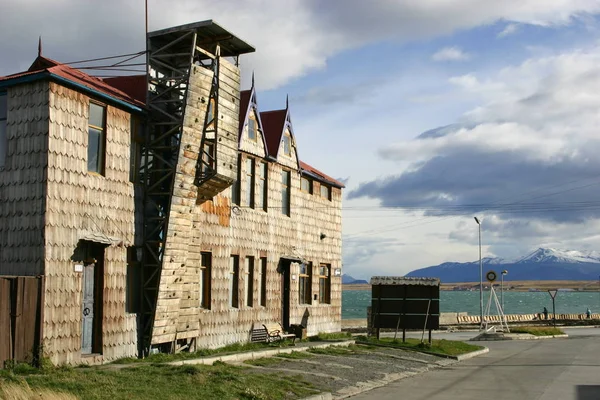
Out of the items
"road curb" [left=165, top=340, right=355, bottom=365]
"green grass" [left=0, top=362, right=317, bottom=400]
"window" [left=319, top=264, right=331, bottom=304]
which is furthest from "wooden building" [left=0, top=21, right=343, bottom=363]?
"window" [left=319, top=264, right=331, bottom=304]

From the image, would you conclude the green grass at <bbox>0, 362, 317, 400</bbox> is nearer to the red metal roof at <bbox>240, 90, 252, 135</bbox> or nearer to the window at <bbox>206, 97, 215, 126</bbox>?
the window at <bbox>206, 97, 215, 126</bbox>

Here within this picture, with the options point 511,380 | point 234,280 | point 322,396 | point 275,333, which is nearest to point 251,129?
point 234,280

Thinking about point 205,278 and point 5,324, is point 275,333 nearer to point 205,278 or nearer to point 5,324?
point 205,278

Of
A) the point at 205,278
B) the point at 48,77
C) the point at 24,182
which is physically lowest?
the point at 205,278

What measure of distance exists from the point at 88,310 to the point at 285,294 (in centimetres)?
1287

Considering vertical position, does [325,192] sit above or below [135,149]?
above

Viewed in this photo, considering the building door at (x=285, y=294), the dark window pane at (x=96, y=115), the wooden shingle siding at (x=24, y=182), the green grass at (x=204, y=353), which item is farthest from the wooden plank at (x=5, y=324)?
the building door at (x=285, y=294)

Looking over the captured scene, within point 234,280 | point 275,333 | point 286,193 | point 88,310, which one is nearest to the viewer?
point 88,310

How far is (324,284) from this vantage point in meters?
36.5

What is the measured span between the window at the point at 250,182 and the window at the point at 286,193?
2.93m

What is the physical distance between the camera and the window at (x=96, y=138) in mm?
20469

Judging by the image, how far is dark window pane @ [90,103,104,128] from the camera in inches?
808

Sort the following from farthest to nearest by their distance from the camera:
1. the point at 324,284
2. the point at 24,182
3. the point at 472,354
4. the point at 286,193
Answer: the point at 324,284, the point at 286,193, the point at 472,354, the point at 24,182

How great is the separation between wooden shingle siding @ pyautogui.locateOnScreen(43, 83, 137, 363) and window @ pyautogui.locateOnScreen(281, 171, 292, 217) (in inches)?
428
